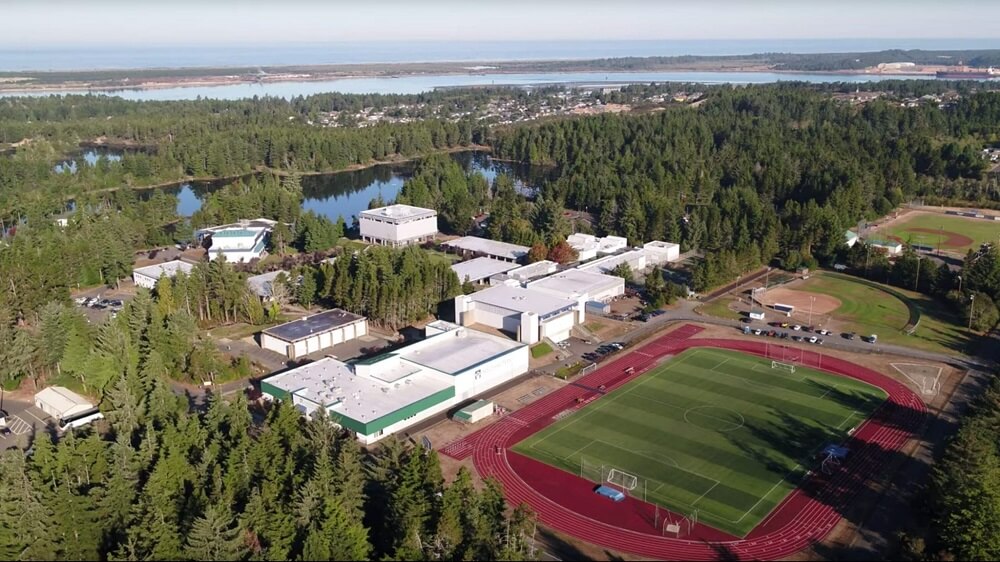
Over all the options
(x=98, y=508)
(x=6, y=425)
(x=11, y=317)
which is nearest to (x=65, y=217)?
(x=11, y=317)

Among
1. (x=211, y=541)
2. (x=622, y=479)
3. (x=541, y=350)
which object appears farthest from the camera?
(x=541, y=350)

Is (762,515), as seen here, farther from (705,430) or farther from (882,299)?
(882,299)

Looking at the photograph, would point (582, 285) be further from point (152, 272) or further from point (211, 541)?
point (211, 541)

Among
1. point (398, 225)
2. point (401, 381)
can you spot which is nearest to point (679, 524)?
point (401, 381)

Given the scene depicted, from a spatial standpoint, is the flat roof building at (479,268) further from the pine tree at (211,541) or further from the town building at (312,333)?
the pine tree at (211,541)

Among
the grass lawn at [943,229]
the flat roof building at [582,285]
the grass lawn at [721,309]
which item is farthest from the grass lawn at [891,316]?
the grass lawn at [943,229]

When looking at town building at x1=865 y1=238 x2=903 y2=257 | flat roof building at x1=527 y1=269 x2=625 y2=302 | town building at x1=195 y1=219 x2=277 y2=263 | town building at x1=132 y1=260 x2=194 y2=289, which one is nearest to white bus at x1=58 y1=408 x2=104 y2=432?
town building at x1=132 y1=260 x2=194 y2=289

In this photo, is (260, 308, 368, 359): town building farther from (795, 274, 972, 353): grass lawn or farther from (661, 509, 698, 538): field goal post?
(795, 274, 972, 353): grass lawn
